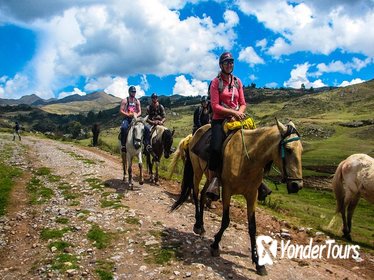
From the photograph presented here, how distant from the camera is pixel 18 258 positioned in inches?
343

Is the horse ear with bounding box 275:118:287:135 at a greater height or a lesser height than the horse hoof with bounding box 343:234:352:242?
greater

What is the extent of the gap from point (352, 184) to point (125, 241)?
9.13m

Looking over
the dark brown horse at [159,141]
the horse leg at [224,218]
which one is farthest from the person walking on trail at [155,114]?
the horse leg at [224,218]

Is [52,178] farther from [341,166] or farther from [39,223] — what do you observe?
[341,166]

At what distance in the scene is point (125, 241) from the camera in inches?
373

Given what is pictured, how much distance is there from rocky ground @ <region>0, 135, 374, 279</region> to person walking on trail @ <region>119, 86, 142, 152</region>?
3097 millimetres

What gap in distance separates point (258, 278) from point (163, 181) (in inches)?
443

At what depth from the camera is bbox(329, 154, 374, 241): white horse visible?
13.3 m

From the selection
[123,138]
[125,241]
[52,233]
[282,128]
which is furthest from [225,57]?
[123,138]

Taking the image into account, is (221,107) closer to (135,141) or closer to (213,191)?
(213,191)

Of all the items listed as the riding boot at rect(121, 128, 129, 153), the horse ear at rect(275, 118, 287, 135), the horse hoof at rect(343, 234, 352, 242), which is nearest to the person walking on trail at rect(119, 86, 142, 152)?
the riding boot at rect(121, 128, 129, 153)

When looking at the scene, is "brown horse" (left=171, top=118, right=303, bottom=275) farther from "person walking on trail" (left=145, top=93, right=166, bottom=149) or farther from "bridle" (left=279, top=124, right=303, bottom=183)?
"person walking on trail" (left=145, top=93, right=166, bottom=149)

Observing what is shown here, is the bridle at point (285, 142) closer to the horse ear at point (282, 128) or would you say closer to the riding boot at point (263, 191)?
the horse ear at point (282, 128)

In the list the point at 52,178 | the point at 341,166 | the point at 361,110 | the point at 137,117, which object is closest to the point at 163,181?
the point at 137,117
